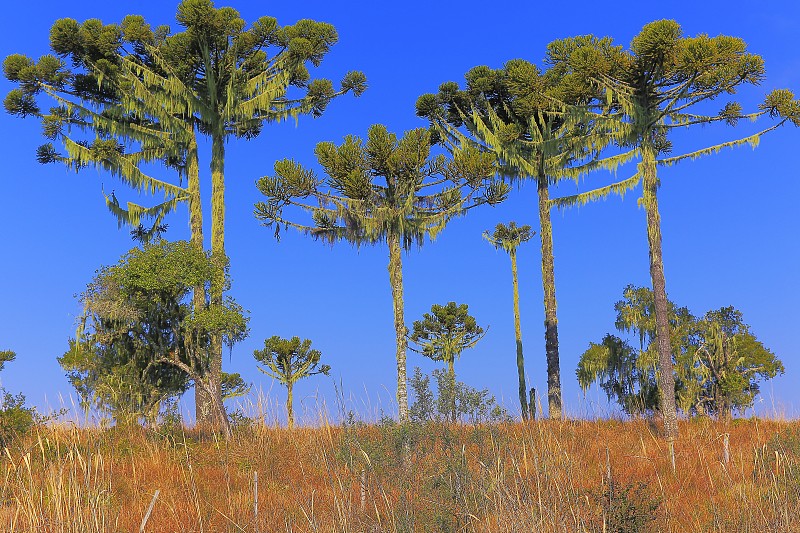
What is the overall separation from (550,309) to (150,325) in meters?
13.5

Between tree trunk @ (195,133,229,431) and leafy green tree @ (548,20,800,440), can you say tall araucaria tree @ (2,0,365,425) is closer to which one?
tree trunk @ (195,133,229,431)

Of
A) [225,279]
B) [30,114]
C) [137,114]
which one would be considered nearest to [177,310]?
[225,279]

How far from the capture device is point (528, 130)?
88.4ft

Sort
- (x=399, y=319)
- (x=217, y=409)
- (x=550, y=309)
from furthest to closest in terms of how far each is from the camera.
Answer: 1. (x=550, y=309)
2. (x=399, y=319)
3. (x=217, y=409)

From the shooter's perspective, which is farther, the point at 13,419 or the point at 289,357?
the point at 289,357

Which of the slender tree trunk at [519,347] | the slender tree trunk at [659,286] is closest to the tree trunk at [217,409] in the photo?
the slender tree trunk at [659,286]

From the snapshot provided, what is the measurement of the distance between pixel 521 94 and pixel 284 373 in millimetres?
18898

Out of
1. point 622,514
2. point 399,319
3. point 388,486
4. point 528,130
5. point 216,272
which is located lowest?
point 622,514

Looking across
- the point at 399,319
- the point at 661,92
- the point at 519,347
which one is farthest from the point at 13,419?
the point at 519,347

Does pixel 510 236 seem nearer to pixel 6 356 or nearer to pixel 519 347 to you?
pixel 519 347

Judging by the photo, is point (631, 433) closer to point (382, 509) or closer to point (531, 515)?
point (382, 509)

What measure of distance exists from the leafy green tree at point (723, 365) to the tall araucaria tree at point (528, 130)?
29.0 feet

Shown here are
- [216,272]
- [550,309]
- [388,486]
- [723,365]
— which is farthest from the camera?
[723,365]

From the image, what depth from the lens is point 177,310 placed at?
2014 cm
